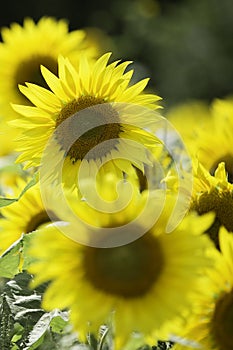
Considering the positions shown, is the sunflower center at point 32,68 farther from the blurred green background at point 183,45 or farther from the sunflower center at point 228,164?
the blurred green background at point 183,45

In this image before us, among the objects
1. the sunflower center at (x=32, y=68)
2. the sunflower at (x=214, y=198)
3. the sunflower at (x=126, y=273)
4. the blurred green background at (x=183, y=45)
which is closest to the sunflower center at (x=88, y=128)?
the sunflower at (x=214, y=198)

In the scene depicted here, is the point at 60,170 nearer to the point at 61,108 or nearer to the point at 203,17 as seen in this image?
Answer: the point at 61,108

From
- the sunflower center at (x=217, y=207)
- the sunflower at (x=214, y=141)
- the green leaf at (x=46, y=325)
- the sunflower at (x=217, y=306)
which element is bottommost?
the green leaf at (x=46, y=325)

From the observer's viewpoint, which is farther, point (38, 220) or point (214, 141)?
point (214, 141)

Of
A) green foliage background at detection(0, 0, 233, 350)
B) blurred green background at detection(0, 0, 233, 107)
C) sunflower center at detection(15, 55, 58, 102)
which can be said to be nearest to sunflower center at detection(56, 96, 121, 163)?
sunflower center at detection(15, 55, 58, 102)

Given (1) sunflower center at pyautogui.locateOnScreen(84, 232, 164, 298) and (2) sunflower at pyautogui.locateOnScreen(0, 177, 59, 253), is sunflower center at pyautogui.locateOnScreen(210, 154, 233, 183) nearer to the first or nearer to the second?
(2) sunflower at pyautogui.locateOnScreen(0, 177, 59, 253)

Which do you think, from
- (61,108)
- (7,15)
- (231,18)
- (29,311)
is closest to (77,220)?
(29,311)

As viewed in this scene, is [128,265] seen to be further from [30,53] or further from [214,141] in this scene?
[30,53]

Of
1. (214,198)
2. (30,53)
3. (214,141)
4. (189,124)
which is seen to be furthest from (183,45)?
(214,198)
